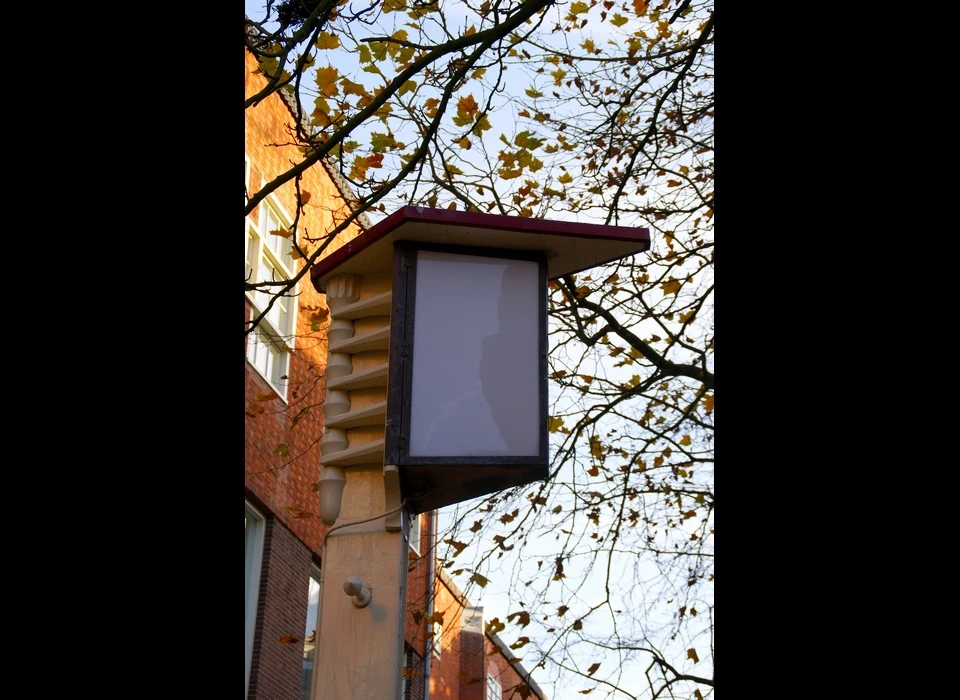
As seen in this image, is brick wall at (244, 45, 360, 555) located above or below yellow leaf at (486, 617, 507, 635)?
above

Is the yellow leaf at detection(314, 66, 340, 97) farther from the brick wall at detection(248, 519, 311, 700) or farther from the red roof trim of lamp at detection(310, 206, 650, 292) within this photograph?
the brick wall at detection(248, 519, 311, 700)

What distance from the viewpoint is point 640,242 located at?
5.78 meters

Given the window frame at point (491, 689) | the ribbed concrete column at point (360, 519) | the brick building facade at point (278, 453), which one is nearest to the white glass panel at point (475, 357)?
the ribbed concrete column at point (360, 519)

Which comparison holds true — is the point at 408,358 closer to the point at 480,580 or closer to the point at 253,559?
the point at 480,580

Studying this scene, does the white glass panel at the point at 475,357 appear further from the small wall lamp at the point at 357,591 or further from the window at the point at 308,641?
the window at the point at 308,641

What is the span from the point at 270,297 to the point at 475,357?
780cm

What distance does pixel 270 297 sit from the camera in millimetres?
13219

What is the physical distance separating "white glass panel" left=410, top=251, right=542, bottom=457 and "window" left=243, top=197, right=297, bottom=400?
674 cm

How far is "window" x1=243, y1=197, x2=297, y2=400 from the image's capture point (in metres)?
12.9

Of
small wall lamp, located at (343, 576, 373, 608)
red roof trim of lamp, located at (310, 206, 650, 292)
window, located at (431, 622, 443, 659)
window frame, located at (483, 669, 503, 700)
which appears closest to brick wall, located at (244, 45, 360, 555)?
window, located at (431, 622, 443, 659)

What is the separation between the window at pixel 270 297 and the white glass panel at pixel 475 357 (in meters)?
6.74
